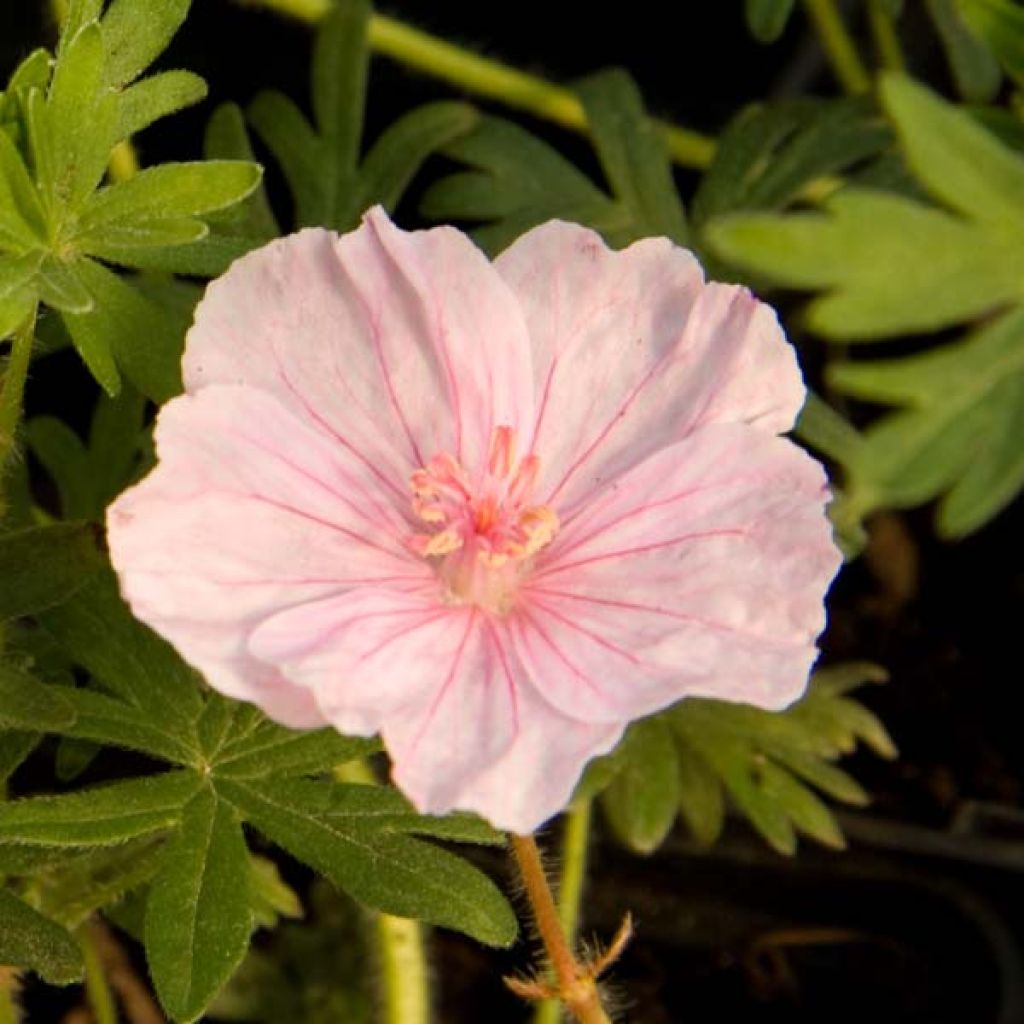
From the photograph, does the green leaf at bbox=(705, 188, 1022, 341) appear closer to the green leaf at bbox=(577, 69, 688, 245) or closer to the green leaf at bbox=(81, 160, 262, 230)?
the green leaf at bbox=(81, 160, 262, 230)

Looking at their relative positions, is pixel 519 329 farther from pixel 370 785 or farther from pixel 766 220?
pixel 766 220

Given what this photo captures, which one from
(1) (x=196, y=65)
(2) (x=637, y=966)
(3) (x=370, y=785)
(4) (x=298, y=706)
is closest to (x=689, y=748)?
(2) (x=637, y=966)

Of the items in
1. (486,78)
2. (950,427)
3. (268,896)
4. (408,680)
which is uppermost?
(950,427)

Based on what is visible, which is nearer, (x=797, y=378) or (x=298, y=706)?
(x=298, y=706)

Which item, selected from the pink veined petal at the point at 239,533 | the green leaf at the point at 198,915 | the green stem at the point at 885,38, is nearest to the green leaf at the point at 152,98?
the pink veined petal at the point at 239,533

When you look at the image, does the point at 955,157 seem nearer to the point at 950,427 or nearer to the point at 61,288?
the point at 950,427

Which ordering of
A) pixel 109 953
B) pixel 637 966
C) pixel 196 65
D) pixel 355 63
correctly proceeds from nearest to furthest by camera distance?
pixel 355 63, pixel 109 953, pixel 637 966, pixel 196 65

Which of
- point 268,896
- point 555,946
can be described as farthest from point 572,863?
point 555,946
